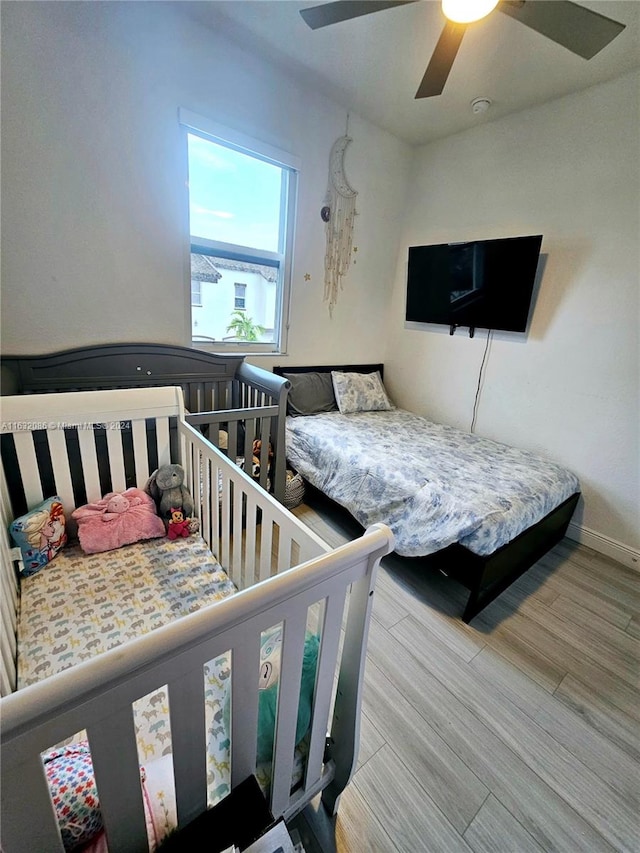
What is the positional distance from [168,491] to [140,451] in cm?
24

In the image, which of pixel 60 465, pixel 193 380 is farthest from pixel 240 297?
pixel 60 465

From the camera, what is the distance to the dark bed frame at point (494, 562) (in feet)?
5.27

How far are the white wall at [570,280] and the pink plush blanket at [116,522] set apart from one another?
2546 millimetres

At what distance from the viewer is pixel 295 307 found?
2.84 metres

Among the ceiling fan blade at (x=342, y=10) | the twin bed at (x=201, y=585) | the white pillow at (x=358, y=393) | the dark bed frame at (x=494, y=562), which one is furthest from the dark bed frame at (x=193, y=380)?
the ceiling fan blade at (x=342, y=10)

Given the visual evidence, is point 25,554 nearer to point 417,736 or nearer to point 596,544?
point 417,736

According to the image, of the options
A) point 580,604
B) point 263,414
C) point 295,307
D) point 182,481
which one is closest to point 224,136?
point 295,307

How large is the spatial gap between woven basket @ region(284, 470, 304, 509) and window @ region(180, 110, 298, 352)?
108 cm

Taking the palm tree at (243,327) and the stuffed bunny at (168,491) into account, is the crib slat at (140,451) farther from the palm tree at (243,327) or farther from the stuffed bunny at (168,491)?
the palm tree at (243,327)

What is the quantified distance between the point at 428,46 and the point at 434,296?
58.9 inches

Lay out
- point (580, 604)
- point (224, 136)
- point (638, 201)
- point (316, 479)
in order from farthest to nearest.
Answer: point (316, 479) < point (224, 136) < point (638, 201) < point (580, 604)

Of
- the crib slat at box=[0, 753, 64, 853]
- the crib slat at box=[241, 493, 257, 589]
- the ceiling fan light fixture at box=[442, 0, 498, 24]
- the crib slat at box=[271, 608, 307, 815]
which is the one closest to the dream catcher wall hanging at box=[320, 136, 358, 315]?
the ceiling fan light fixture at box=[442, 0, 498, 24]

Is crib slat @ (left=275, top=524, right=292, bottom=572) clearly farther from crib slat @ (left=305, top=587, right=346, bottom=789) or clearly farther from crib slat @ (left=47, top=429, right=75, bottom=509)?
crib slat @ (left=47, top=429, right=75, bottom=509)

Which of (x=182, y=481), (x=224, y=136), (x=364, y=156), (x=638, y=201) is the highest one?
(x=364, y=156)
